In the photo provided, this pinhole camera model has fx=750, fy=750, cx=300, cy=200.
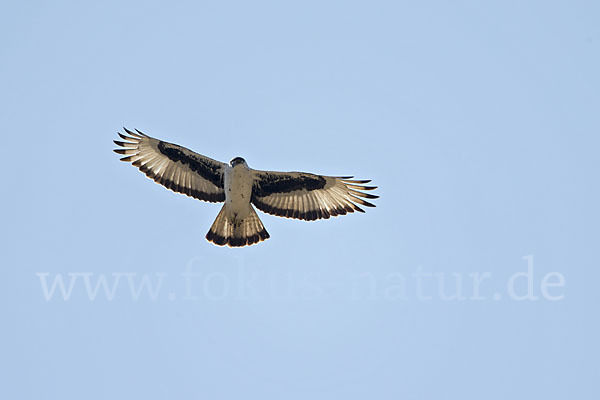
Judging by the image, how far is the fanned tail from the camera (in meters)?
A: 12.7

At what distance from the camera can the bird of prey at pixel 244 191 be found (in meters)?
12.7

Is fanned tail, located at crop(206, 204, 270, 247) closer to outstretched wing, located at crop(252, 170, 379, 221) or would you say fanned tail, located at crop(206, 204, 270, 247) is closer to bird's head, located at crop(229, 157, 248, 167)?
outstretched wing, located at crop(252, 170, 379, 221)

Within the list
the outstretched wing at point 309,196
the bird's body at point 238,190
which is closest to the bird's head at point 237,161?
the bird's body at point 238,190

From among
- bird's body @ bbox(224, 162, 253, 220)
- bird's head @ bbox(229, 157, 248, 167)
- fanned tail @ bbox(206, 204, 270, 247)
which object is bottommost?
fanned tail @ bbox(206, 204, 270, 247)

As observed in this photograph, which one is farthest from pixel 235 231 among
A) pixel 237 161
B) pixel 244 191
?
pixel 237 161

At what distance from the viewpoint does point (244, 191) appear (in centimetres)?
1237

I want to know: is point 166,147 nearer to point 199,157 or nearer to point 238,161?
point 199,157

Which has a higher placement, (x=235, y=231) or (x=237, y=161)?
(x=237, y=161)

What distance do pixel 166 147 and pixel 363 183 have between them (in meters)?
3.43

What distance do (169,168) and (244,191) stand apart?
148 centimetres

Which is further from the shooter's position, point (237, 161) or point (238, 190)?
point (238, 190)

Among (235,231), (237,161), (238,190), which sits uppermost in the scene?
(237,161)

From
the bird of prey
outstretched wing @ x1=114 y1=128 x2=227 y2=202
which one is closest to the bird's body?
the bird of prey

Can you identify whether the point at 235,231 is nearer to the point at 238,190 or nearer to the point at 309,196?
the point at 238,190
